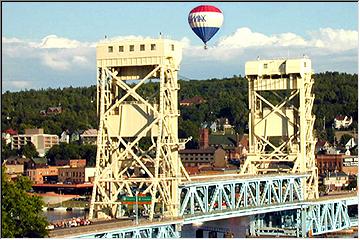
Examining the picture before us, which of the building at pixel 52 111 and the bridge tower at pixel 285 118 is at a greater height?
the building at pixel 52 111

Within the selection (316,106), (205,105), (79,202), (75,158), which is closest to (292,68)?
(79,202)

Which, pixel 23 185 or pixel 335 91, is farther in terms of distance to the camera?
pixel 335 91

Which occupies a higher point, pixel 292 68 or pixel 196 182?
pixel 292 68

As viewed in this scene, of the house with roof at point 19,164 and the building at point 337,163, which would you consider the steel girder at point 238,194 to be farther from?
the house with roof at point 19,164

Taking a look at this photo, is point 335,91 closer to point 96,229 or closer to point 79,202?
point 79,202

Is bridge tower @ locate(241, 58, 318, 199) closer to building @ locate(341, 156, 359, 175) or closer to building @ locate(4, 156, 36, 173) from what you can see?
building @ locate(341, 156, 359, 175)

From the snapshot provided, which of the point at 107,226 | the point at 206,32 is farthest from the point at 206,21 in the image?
the point at 107,226

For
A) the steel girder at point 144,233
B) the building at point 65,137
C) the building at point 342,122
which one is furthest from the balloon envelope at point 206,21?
the building at point 342,122
